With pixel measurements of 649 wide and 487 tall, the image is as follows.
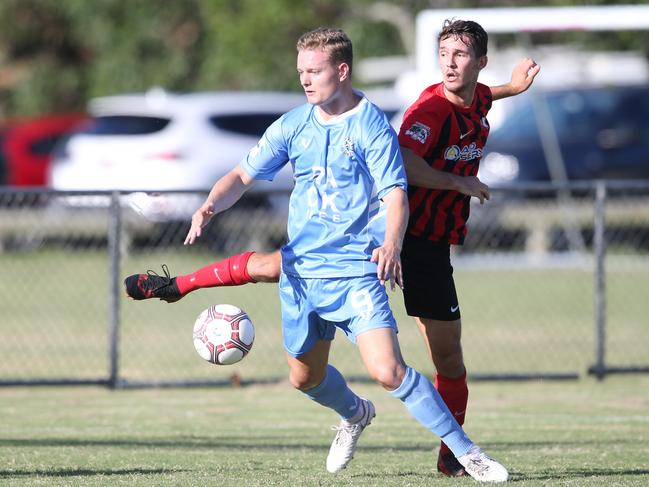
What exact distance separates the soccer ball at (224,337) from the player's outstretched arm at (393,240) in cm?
94

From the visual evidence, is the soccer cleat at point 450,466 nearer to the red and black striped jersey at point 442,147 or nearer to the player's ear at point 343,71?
the red and black striped jersey at point 442,147

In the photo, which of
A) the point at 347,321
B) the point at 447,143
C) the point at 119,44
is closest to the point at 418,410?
the point at 347,321

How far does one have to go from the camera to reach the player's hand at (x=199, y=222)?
5.90 metres

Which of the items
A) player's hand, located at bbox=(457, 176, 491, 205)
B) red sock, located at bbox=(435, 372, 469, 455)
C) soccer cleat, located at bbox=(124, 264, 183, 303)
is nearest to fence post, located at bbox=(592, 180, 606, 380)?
red sock, located at bbox=(435, 372, 469, 455)

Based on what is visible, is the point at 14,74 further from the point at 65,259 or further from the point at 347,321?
the point at 347,321

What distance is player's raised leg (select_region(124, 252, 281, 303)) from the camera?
6.29 meters

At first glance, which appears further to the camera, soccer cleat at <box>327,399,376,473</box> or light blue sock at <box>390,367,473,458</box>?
soccer cleat at <box>327,399,376,473</box>

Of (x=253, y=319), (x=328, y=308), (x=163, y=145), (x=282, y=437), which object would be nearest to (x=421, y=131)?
(x=328, y=308)

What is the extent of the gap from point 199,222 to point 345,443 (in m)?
1.32

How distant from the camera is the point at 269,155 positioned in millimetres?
6039

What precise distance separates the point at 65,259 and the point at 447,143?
12.8 meters

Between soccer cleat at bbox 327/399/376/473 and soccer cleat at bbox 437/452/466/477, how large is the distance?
422 millimetres

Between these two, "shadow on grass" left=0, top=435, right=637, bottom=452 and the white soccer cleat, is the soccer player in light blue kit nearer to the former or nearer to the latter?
the white soccer cleat

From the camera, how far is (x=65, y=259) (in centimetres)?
1822
